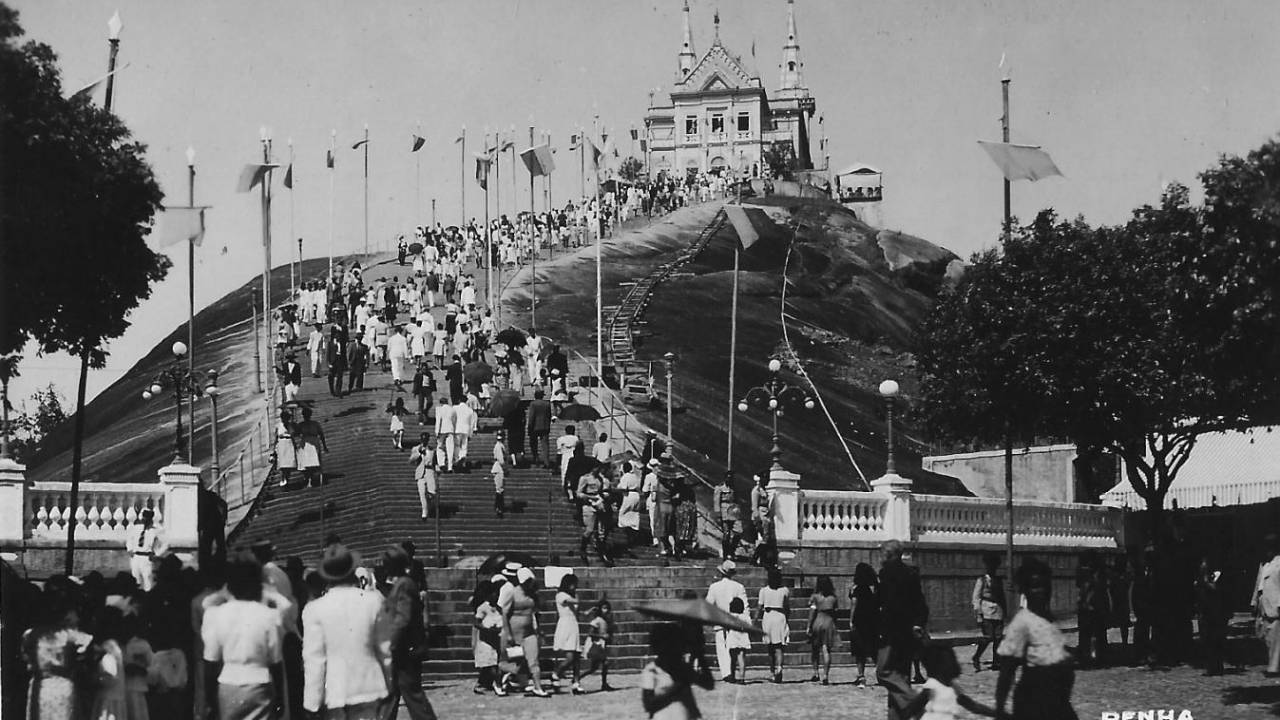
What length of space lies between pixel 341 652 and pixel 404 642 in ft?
8.25

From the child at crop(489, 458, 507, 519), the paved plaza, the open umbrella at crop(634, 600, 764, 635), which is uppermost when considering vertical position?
the child at crop(489, 458, 507, 519)

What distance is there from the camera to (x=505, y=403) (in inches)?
1304

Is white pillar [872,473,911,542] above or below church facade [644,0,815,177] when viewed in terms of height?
below

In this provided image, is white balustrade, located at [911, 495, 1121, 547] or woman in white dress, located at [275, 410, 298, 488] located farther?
woman in white dress, located at [275, 410, 298, 488]

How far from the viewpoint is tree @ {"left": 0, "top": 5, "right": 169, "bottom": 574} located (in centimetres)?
2050

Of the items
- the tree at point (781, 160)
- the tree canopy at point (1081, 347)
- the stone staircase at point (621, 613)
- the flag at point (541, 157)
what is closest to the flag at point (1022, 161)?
the tree canopy at point (1081, 347)

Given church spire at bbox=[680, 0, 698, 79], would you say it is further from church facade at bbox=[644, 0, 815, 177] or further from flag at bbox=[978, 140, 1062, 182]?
flag at bbox=[978, 140, 1062, 182]

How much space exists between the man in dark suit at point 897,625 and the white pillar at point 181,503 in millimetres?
12972

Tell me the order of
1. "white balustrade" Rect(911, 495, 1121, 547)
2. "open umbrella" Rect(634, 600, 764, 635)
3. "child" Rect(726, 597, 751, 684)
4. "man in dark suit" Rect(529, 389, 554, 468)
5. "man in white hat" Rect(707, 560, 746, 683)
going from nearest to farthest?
1. "open umbrella" Rect(634, 600, 764, 635)
2. "child" Rect(726, 597, 751, 684)
3. "man in white hat" Rect(707, 560, 746, 683)
4. "white balustrade" Rect(911, 495, 1121, 547)
5. "man in dark suit" Rect(529, 389, 554, 468)

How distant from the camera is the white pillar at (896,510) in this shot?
30016 mm

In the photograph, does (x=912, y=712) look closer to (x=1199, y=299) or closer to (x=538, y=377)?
(x=1199, y=299)

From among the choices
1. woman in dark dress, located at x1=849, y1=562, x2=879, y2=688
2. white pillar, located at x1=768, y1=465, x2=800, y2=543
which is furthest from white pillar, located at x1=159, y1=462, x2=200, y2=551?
woman in dark dress, located at x1=849, y1=562, x2=879, y2=688

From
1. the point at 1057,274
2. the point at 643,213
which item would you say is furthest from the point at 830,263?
the point at 1057,274

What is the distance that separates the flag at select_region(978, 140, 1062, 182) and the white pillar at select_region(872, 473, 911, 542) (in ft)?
17.8
